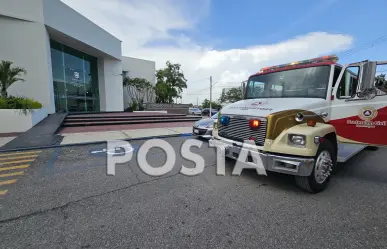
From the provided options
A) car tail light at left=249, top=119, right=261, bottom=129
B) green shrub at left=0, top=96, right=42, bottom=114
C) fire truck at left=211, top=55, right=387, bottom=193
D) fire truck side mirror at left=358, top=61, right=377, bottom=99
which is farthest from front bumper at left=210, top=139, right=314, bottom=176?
green shrub at left=0, top=96, right=42, bottom=114

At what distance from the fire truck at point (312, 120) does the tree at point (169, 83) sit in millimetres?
26520

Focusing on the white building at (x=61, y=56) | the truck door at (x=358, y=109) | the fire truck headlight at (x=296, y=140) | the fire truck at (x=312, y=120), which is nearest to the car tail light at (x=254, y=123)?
the fire truck at (x=312, y=120)

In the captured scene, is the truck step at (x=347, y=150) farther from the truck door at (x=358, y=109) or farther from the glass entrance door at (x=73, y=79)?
the glass entrance door at (x=73, y=79)

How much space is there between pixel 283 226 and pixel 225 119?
2.23 m

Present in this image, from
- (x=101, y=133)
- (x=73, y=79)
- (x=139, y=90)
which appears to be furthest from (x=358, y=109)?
(x=139, y=90)

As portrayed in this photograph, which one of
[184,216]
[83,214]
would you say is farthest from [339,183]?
[83,214]

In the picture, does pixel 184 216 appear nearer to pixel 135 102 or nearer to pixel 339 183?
pixel 339 183

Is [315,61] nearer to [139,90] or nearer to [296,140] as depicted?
[296,140]

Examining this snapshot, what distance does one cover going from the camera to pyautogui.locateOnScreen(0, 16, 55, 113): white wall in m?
12.0

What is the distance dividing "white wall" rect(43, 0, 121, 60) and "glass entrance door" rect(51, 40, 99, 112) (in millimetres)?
2285

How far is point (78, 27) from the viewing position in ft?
52.0

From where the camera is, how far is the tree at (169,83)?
29706 mm

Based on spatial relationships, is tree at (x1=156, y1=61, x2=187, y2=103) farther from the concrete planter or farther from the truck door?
→ the truck door

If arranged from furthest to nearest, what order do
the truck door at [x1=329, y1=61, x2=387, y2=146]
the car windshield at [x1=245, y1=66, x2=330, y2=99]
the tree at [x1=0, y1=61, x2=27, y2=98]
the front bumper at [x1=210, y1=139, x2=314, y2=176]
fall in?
1. the tree at [x1=0, y1=61, x2=27, y2=98]
2. the car windshield at [x1=245, y1=66, x2=330, y2=99]
3. the truck door at [x1=329, y1=61, x2=387, y2=146]
4. the front bumper at [x1=210, y1=139, x2=314, y2=176]
